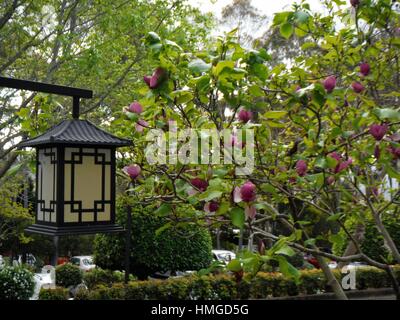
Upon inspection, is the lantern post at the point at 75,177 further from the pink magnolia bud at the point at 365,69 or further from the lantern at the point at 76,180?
the pink magnolia bud at the point at 365,69

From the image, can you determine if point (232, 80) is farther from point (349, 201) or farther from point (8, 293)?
point (8, 293)

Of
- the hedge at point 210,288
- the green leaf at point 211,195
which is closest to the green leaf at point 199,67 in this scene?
the green leaf at point 211,195

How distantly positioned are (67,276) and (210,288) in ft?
11.3

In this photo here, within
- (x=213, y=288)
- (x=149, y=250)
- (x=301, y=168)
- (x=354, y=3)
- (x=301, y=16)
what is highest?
(x=354, y=3)

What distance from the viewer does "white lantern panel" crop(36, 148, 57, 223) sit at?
6.32 ft

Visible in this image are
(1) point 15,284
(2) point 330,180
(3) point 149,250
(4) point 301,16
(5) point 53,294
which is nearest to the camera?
(4) point 301,16

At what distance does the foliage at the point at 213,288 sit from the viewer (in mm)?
8289

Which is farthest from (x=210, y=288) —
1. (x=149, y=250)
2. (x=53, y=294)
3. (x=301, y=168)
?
(x=301, y=168)

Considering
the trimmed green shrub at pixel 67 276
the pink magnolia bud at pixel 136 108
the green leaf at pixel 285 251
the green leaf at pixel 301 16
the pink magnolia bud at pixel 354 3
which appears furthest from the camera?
the trimmed green shrub at pixel 67 276

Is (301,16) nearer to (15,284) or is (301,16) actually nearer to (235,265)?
(235,265)

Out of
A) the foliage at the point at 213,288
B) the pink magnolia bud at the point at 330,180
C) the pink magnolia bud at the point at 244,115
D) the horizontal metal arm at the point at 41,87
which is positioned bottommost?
the foliage at the point at 213,288

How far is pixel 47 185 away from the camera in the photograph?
199 centimetres
